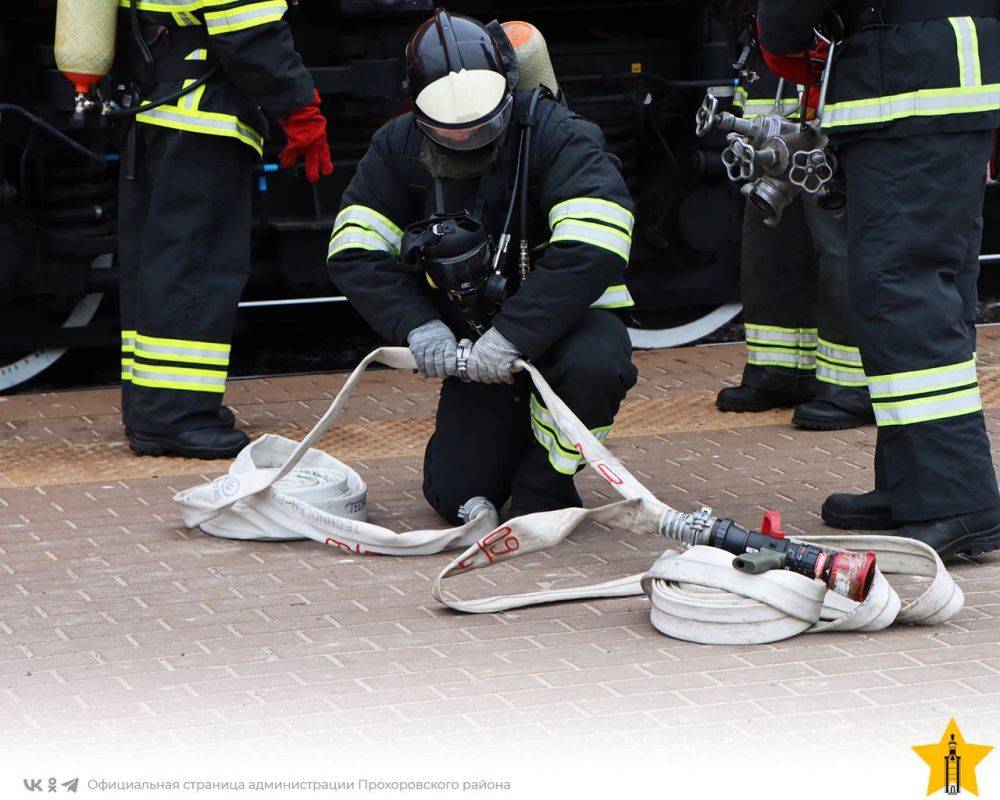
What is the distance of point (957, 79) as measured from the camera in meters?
4.07

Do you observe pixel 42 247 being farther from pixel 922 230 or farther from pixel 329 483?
pixel 922 230

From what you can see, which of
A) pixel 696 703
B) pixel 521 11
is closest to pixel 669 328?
pixel 521 11

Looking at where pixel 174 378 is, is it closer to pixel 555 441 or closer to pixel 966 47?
pixel 555 441

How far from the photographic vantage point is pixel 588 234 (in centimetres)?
428

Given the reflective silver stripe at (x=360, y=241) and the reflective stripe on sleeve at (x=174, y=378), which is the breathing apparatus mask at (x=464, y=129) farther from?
the reflective stripe on sleeve at (x=174, y=378)

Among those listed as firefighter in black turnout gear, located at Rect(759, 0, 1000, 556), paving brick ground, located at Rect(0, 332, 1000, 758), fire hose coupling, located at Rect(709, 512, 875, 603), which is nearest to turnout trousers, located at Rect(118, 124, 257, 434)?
paving brick ground, located at Rect(0, 332, 1000, 758)

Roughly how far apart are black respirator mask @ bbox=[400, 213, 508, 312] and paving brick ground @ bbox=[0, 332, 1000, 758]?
0.71 m

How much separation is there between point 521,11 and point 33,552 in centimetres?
330

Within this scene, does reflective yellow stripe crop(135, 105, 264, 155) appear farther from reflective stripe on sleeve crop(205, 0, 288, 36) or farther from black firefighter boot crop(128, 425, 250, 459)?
black firefighter boot crop(128, 425, 250, 459)

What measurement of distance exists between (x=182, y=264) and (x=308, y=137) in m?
0.59

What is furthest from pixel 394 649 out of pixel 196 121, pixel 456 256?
pixel 196 121

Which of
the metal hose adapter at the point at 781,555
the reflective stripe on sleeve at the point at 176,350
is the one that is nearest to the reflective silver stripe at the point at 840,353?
the metal hose adapter at the point at 781,555

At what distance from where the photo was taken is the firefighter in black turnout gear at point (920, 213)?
407 cm

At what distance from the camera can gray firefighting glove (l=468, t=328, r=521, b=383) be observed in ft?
14.3
